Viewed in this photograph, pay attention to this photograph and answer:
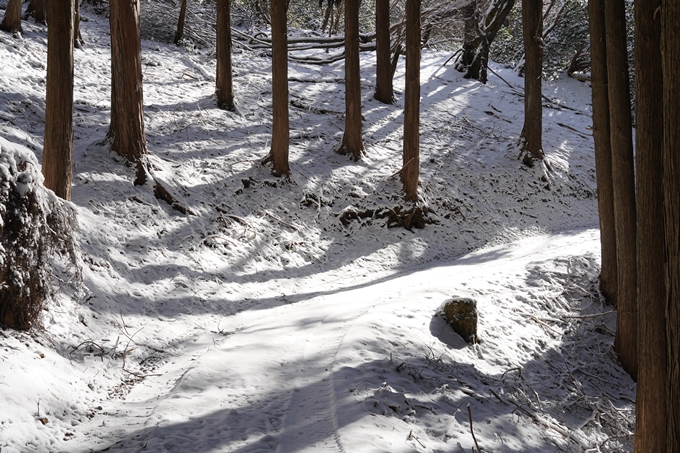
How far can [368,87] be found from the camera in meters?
19.4

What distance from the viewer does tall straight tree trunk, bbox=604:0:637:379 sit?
7.29 metres

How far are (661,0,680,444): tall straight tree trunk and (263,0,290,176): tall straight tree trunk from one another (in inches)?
364

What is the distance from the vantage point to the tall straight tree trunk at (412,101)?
1267 centimetres

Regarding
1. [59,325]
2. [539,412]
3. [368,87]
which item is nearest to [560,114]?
[368,87]

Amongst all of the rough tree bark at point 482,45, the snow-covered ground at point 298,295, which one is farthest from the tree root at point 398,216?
the rough tree bark at point 482,45

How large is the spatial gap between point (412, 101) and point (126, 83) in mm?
6550

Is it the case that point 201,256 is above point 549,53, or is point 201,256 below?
below

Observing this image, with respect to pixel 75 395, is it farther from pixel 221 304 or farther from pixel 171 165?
pixel 171 165

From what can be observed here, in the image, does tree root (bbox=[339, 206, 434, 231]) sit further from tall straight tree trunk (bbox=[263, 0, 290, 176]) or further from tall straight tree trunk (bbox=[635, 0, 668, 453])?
tall straight tree trunk (bbox=[635, 0, 668, 453])

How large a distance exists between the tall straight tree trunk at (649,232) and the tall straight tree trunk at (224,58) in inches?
433

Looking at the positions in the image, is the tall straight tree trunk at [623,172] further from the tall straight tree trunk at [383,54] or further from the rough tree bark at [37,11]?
the rough tree bark at [37,11]

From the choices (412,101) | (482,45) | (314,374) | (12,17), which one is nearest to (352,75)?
(412,101)

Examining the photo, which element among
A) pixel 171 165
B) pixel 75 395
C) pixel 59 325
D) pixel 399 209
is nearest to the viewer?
pixel 75 395

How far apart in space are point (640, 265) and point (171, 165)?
889cm
